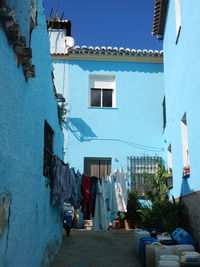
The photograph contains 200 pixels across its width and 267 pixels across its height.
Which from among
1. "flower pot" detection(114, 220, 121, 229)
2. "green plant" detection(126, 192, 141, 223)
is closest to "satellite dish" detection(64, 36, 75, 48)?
"green plant" detection(126, 192, 141, 223)

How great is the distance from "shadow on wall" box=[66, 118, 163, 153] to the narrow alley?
12.3 ft

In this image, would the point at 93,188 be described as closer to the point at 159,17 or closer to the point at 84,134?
the point at 84,134

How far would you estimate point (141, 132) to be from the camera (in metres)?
14.4

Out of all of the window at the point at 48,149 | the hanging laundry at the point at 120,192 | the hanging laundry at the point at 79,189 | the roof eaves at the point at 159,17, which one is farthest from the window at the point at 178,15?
the hanging laundry at the point at 120,192

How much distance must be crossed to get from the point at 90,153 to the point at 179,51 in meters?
6.54

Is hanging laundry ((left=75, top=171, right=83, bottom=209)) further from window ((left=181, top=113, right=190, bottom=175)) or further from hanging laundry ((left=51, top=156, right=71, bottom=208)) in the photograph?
window ((left=181, top=113, right=190, bottom=175))

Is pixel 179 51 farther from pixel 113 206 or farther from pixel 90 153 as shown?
pixel 90 153

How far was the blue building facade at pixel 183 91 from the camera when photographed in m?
7.11

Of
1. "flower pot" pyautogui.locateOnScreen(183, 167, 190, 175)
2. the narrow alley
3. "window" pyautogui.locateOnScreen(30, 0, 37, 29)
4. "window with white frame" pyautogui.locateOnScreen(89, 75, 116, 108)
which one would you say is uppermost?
"window with white frame" pyautogui.locateOnScreen(89, 75, 116, 108)

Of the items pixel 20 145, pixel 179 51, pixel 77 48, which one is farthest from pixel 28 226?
pixel 77 48

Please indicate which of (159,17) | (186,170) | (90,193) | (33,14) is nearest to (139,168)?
(90,193)

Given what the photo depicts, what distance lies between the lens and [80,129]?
14.3 meters

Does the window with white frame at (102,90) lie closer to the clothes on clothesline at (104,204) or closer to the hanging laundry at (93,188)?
the clothes on clothesline at (104,204)

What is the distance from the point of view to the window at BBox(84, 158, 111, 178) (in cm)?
1420
